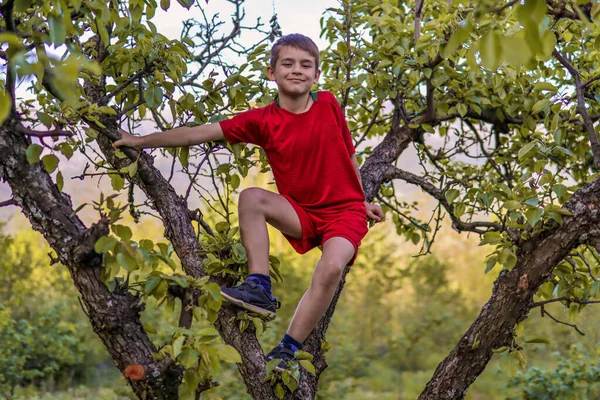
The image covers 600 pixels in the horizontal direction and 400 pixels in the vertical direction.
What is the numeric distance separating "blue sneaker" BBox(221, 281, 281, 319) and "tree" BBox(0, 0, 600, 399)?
0.20 feet

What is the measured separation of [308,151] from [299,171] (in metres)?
0.07

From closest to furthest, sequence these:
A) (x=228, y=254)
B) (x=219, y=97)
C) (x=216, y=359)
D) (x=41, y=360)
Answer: (x=216, y=359)
(x=228, y=254)
(x=219, y=97)
(x=41, y=360)

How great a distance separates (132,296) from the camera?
1.72 metres

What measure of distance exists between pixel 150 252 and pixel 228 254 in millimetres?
657

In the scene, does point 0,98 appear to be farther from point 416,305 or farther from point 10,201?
point 416,305

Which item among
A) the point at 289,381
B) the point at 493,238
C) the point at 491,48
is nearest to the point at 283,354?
the point at 289,381

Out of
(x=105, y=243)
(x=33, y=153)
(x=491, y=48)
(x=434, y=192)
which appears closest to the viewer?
(x=491, y=48)

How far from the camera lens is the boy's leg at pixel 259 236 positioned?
2027 millimetres

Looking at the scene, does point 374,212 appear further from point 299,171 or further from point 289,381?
point 289,381

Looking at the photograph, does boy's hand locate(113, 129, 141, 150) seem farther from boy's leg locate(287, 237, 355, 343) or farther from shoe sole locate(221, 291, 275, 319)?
boy's leg locate(287, 237, 355, 343)

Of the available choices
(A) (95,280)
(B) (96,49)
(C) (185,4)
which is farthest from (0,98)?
(B) (96,49)

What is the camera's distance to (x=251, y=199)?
7.14 ft

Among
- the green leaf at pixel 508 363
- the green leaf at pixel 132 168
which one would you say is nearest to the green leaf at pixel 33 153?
the green leaf at pixel 132 168

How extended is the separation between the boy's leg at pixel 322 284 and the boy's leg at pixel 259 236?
92 mm
